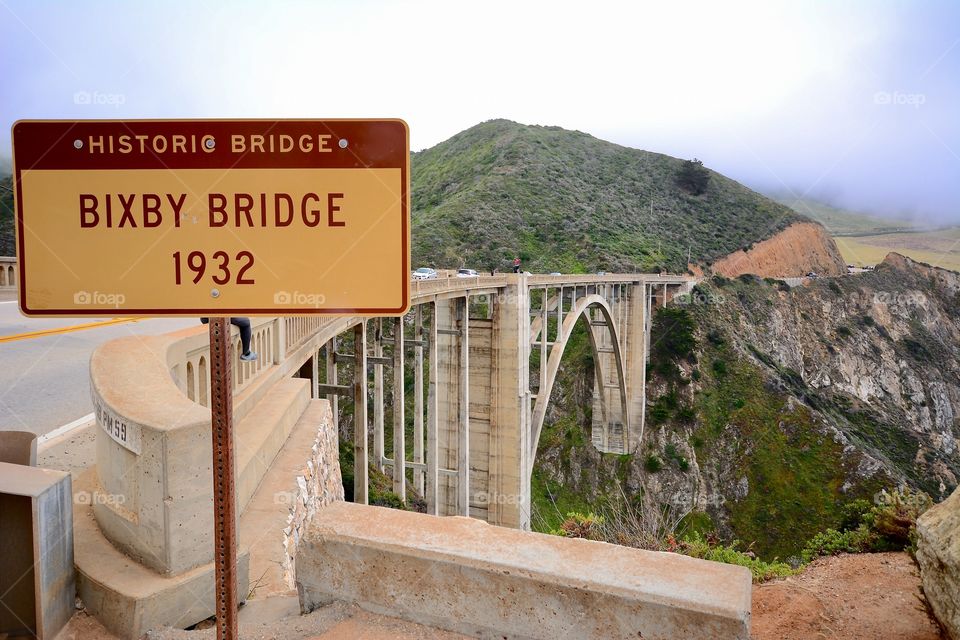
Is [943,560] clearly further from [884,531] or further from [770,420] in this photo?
[770,420]

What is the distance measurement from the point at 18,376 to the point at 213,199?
595 centimetres

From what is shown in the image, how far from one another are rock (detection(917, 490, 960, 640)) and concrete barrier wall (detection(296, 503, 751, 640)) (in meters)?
1.78

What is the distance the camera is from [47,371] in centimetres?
668

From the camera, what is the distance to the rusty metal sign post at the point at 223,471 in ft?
6.98

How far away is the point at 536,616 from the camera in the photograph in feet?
8.80

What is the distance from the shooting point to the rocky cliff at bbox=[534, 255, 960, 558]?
1307 inches

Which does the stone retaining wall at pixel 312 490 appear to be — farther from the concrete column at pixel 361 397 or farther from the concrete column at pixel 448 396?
the concrete column at pixel 448 396

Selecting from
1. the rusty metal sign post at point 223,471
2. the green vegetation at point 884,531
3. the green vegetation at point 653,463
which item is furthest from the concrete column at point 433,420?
the green vegetation at point 653,463

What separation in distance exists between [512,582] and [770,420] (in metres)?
39.0

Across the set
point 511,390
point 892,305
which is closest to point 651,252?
point 892,305

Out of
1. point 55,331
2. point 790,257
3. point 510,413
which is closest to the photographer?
point 55,331

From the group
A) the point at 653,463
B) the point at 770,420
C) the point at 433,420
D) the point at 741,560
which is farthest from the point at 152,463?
the point at 770,420

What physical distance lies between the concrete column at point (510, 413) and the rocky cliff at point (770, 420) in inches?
464

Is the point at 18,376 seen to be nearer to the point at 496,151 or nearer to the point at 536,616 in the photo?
the point at 536,616
